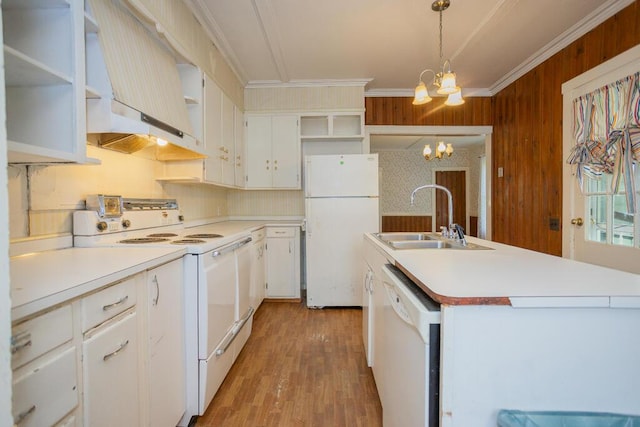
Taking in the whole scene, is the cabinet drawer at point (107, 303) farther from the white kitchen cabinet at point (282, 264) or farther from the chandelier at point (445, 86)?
the white kitchen cabinet at point (282, 264)

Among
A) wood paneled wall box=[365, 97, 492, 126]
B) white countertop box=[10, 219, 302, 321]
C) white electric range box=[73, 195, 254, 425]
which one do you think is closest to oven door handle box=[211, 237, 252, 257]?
white electric range box=[73, 195, 254, 425]

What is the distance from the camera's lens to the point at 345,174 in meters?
3.19

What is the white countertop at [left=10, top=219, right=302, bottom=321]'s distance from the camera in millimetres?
742

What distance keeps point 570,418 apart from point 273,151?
3.34 m

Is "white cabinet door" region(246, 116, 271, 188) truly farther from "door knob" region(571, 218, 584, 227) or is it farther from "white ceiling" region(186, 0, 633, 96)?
"door knob" region(571, 218, 584, 227)

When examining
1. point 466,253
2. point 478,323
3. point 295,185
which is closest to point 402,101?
point 295,185

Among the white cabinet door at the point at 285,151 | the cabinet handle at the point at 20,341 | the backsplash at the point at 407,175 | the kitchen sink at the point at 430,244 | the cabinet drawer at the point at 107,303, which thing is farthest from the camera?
the backsplash at the point at 407,175

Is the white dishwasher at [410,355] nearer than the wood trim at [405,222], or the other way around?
the white dishwasher at [410,355]

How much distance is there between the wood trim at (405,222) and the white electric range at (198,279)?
5.18 m

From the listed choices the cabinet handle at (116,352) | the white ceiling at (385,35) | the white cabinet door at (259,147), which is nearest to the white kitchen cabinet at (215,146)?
the white cabinet door at (259,147)

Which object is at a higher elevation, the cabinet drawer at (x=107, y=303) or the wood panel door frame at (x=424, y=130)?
the wood panel door frame at (x=424, y=130)

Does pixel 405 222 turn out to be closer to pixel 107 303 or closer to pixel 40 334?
pixel 107 303

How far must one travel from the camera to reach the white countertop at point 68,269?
74 cm

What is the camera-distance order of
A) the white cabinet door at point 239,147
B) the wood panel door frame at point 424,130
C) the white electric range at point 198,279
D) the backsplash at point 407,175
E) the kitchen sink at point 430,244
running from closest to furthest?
the white electric range at point 198,279 < the kitchen sink at point 430,244 < the white cabinet door at point 239,147 < the wood panel door frame at point 424,130 < the backsplash at point 407,175
